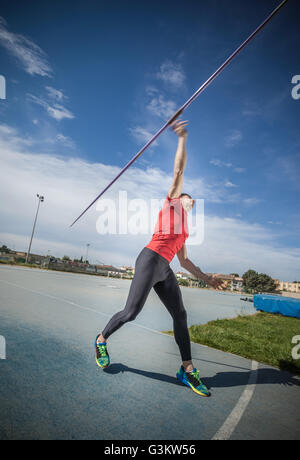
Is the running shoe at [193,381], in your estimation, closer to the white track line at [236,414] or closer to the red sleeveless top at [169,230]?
the white track line at [236,414]

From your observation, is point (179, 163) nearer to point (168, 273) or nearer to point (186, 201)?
point (186, 201)

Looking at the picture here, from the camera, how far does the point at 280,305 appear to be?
1392 cm

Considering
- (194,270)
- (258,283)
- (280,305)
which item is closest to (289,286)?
(258,283)

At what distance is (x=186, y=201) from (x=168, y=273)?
92 cm

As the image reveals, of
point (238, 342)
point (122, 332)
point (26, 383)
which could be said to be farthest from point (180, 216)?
point (238, 342)

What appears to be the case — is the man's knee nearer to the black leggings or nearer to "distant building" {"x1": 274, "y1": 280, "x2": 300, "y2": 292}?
the black leggings

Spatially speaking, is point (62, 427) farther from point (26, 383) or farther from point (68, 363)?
point (68, 363)

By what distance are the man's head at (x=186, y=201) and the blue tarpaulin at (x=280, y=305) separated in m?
13.5

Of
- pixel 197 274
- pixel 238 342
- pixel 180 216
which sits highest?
pixel 180 216

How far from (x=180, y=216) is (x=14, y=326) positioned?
3254 millimetres

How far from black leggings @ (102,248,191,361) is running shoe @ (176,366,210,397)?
0.15 meters

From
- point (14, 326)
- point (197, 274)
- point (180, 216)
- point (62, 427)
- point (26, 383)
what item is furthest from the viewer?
point (14, 326)

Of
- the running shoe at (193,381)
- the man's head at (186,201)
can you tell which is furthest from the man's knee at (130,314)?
the man's head at (186,201)
